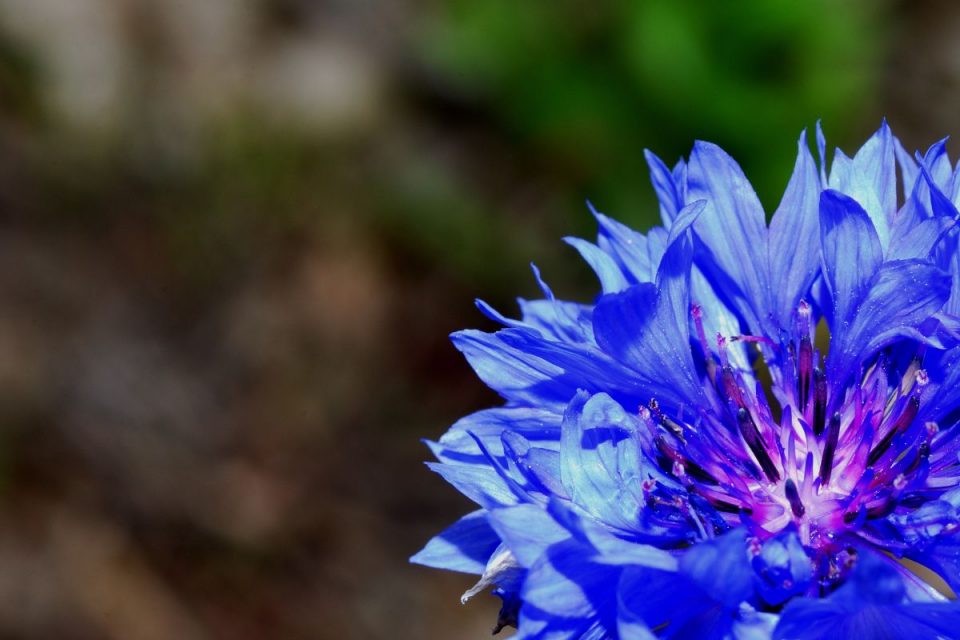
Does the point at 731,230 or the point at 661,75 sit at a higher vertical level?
the point at 661,75

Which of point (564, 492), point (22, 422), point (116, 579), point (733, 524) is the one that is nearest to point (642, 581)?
point (564, 492)

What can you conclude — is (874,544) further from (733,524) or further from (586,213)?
(586,213)

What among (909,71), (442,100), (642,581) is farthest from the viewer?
(442,100)

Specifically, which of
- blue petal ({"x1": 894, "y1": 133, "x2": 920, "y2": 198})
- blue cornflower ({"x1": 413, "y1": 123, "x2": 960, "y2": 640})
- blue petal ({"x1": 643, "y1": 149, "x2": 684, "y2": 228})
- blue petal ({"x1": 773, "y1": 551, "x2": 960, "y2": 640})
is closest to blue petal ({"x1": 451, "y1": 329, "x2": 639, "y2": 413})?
blue cornflower ({"x1": 413, "y1": 123, "x2": 960, "y2": 640})

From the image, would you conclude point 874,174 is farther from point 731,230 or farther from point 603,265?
point 603,265

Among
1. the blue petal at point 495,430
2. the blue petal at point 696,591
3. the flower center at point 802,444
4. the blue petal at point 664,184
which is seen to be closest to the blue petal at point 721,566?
the blue petal at point 696,591

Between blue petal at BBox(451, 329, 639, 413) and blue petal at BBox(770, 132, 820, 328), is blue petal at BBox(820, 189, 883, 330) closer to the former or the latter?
blue petal at BBox(770, 132, 820, 328)

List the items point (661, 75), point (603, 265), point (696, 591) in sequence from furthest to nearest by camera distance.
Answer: point (661, 75)
point (603, 265)
point (696, 591)

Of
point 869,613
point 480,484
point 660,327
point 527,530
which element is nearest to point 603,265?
point 660,327
